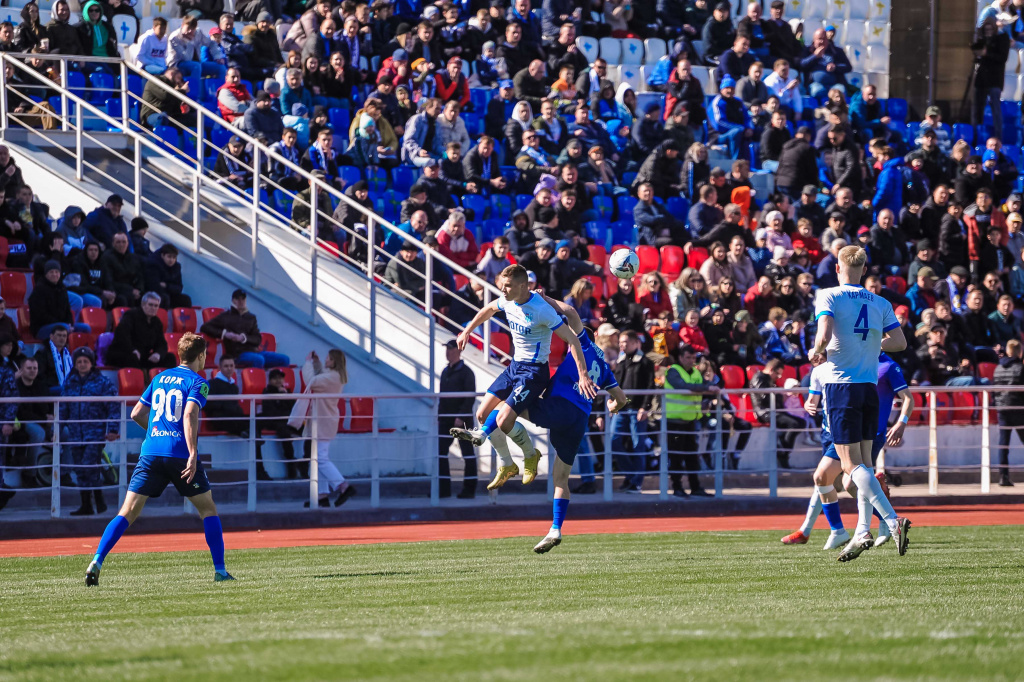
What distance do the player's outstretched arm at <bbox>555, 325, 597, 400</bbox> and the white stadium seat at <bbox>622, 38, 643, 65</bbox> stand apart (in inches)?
615

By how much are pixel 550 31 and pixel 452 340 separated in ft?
30.1

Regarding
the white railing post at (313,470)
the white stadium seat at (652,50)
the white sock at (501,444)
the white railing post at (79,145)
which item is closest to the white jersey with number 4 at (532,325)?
the white sock at (501,444)

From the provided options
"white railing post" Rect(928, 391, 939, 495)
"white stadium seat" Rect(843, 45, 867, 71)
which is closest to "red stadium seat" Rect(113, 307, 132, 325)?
"white railing post" Rect(928, 391, 939, 495)

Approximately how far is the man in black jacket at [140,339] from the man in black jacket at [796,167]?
36.1 ft

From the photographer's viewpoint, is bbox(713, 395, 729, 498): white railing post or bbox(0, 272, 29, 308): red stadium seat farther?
bbox(713, 395, 729, 498): white railing post

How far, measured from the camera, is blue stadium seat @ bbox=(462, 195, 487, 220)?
66.1ft

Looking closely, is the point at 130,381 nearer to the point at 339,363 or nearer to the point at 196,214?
the point at 339,363

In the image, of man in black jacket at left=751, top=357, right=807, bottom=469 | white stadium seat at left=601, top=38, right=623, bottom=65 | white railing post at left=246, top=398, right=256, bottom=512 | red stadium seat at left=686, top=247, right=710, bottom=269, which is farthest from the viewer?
white stadium seat at left=601, top=38, right=623, bottom=65

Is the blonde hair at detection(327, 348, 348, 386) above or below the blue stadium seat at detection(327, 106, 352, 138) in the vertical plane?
below

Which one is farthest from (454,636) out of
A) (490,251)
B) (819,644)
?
(490,251)

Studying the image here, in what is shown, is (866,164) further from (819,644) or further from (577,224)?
(819,644)

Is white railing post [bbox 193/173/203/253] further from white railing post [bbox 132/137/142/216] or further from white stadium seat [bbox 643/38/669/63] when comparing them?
white stadium seat [bbox 643/38/669/63]

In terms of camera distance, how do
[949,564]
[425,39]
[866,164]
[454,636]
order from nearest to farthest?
[454,636]
[949,564]
[425,39]
[866,164]

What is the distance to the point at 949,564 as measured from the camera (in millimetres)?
9953
